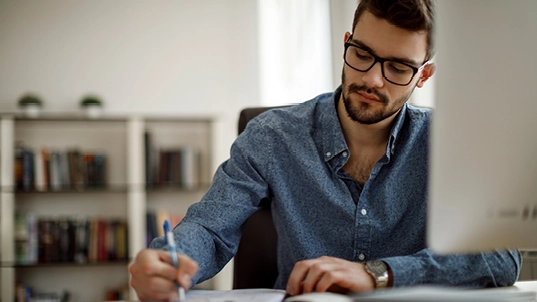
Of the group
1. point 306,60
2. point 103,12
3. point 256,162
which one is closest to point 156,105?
point 103,12

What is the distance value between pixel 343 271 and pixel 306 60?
8.54 feet

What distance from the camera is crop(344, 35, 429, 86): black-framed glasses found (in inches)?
50.3

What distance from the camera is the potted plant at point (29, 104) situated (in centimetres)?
342

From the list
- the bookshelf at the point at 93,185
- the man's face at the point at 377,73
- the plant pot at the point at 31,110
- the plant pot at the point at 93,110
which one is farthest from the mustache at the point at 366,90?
the plant pot at the point at 31,110

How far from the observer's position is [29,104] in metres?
3.43

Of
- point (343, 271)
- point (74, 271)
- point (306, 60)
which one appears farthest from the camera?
point (74, 271)

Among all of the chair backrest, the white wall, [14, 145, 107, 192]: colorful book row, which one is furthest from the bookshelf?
the chair backrest

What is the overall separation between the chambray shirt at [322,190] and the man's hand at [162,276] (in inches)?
12.9

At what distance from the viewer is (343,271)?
2.89ft

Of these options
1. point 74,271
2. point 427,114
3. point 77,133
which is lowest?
point 74,271

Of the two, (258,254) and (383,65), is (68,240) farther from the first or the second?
(383,65)

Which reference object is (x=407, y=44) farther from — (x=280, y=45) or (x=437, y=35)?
(x=280, y=45)

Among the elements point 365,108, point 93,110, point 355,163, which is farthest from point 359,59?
point 93,110

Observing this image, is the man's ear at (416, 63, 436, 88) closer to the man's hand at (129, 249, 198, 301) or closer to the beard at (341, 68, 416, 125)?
the beard at (341, 68, 416, 125)
